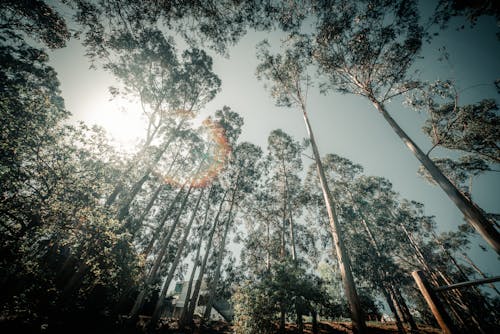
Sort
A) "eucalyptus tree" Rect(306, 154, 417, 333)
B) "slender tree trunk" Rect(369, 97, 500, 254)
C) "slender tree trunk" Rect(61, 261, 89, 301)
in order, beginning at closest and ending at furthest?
1. "slender tree trunk" Rect(369, 97, 500, 254)
2. "slender tree trunk" Rect(61, 261, 89, 301)
3. "eucalyptus tree" Rect(306, 154, 417, 333)

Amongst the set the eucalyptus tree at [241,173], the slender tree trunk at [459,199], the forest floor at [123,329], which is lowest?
the forest floor at [123,329]

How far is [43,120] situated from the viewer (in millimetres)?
7777

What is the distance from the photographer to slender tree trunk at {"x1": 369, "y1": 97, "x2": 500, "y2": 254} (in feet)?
17.3

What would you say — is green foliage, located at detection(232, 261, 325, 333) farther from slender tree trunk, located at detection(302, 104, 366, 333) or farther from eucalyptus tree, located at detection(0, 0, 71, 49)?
eucalyptus tree, located at detection(0, 0, 71, 49)

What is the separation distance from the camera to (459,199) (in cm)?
610

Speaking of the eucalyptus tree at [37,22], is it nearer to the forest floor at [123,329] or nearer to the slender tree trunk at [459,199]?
the forest floor at [123,329]

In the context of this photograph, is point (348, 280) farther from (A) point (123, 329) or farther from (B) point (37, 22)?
(B) point (37, 22)

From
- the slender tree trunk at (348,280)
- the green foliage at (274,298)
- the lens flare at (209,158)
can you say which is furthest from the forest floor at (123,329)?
the lens flare at (209,158)

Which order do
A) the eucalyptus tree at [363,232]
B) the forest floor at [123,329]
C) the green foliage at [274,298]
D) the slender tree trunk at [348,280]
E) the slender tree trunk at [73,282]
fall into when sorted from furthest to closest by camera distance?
the eucalyptus tree at [363,232] < the green foliage at [274,298] < the slender tree trunk at [73,282] < the forest floor at [123,329] < the slender tree trunk at [348,280]

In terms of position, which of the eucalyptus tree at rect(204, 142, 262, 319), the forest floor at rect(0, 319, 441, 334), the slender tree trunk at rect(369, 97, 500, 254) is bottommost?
the forest floor at rect(0, 319, 441, 334)

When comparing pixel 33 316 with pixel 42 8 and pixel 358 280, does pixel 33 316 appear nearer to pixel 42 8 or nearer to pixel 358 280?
pixel 42 8

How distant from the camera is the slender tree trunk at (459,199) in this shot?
5279mm

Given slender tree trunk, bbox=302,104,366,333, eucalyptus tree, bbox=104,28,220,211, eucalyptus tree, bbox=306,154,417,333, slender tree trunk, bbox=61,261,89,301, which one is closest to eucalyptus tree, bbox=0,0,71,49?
eucalyptus tree, bbox=104,28,220,211

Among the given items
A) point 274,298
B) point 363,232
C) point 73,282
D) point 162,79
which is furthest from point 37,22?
point 363,232
